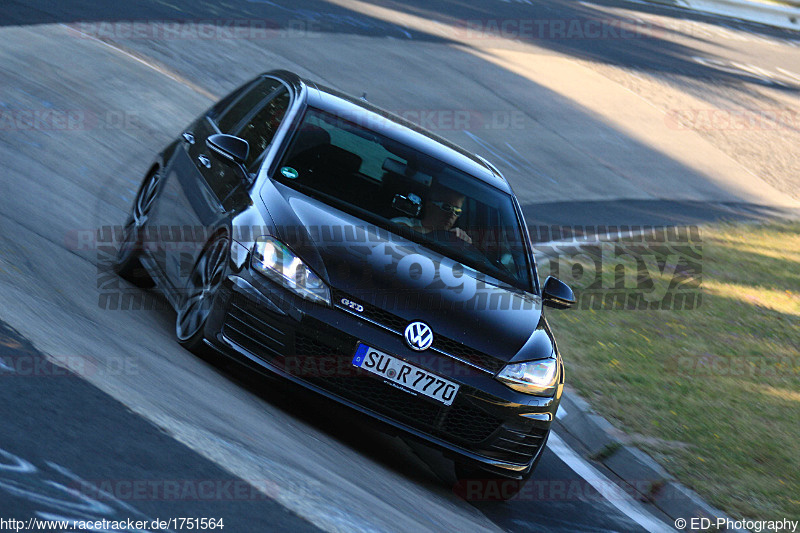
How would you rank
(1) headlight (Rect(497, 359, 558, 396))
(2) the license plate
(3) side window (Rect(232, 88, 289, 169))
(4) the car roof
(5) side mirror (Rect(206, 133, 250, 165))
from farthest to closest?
(4) the car roof < (3) side window (Rect(232, 88, 289, 169)) < (5) side mirror (Rect(206, 133, 250, 165)) < (1) headlight (Rect(497, 359, 558, 396)) < (2) the license plate

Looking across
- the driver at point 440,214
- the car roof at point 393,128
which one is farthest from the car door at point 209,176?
the driver at point 440,214

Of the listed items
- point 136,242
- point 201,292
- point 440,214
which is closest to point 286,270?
point 201,292

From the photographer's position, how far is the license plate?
545cm

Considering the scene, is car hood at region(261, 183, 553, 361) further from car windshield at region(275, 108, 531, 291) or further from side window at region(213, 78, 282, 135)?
side window at region(213, 78, 282, 135)

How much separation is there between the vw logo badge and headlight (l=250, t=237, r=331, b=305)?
446 mm

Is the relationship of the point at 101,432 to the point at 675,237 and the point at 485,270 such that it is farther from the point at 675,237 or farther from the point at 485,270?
the point at 675,237

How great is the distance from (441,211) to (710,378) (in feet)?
11.8

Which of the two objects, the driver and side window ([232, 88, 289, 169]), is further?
side window ([232, 88, 289, 169])

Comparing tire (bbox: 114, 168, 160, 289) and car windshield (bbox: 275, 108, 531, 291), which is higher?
car windshield (bbox: 275, 108, 531, 291)

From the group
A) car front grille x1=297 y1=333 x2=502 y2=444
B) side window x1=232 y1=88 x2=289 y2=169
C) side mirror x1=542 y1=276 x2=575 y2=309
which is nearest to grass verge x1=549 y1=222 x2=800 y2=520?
side mirror x1=542 y1=276 x2=575 y2=309

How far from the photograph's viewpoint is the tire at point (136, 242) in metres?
7.45

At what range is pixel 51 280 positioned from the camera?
657 cm

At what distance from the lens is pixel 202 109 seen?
43.2ft

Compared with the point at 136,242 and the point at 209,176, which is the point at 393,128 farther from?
the point at 136,242
